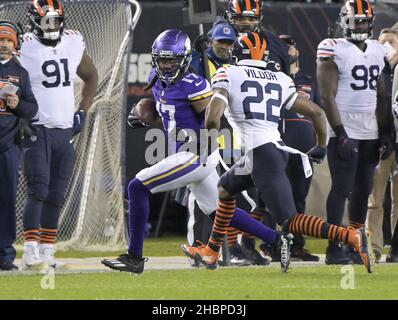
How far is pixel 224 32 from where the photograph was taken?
459 inches

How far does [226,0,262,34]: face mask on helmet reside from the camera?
38.0 ft

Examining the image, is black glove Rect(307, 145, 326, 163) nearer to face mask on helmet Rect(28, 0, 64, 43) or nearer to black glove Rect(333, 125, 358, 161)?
black glove Rect(333, 125, 358, 161)

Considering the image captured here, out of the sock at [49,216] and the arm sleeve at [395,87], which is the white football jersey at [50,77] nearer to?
the sock at [49,216]

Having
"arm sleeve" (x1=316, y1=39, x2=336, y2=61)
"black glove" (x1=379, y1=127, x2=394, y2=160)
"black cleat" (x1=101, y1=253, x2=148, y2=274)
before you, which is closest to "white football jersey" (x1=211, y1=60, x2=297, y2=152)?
"black cleat" (x1=101, y1=253, x2=148, y2=274)

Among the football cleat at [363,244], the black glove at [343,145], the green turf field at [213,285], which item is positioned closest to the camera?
the green turf field at [213,285]

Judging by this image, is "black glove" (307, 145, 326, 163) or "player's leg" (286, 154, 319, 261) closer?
"black glove" (307, 145, 326, 163)

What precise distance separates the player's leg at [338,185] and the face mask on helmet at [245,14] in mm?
1194

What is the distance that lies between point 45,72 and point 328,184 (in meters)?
5.03

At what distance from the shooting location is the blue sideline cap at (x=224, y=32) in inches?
459

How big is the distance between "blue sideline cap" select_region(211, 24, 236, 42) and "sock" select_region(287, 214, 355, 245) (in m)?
2.19

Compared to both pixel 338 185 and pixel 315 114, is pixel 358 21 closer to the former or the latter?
pixel 338 185

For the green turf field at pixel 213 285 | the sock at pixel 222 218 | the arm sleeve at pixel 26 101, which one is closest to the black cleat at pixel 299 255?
the green turf field at pixel 213 285

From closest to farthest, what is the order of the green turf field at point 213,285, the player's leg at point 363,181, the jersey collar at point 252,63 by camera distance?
the green turf field at point 213,285, the jersey collar at point 252,63, the player's leg at point 363,181

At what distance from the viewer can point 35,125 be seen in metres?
11.3
